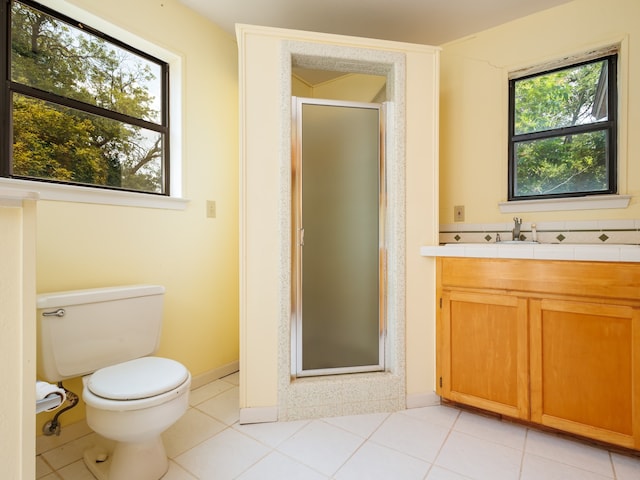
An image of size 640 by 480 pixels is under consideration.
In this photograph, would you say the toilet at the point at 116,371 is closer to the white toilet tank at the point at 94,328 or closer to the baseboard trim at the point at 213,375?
the white toilet tank at the point at 94,328

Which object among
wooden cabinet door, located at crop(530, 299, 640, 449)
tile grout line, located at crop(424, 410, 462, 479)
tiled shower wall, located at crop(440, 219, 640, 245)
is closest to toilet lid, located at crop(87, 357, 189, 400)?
tile grout line, located at crop(424, 410, 462, 479)

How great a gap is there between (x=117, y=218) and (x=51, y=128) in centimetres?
52

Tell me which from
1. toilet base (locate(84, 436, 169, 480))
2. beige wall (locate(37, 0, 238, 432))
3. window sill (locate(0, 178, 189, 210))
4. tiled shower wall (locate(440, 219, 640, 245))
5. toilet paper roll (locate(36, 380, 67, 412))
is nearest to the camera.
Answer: toilet paper roll (locate(36, 380, 67, 412))

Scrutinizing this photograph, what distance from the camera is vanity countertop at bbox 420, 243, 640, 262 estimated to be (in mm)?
1317

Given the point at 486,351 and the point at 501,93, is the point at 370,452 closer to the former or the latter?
the point at 486,351

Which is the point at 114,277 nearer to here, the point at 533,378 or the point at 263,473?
the point at 263,473

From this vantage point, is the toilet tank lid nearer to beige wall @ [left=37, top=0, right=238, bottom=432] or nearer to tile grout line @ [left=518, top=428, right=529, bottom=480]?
beige wall @ [left=37, top=0, right=238, bottom=432]

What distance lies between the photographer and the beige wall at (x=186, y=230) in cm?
149

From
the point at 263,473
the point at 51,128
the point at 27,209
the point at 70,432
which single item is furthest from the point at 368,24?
the point at 70,432

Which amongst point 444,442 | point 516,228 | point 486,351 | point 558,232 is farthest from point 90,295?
point 558,232

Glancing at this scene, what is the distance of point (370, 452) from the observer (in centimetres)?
141

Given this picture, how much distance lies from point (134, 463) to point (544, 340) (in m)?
1.93

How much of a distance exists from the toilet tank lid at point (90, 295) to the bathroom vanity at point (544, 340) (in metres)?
1.63

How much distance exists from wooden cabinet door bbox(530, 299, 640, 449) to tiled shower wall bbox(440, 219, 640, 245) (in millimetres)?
656
